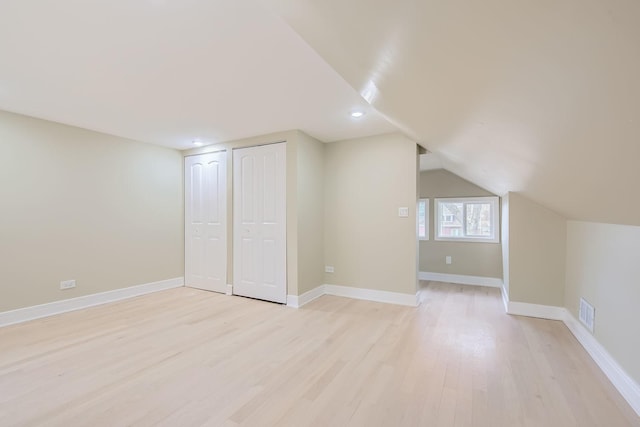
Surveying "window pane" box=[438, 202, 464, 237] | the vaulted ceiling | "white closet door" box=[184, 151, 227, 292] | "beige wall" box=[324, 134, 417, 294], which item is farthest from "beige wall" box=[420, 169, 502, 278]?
"white closet door" box=[184, 151, 227, 292]

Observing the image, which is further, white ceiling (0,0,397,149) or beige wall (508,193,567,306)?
beige wall (508,193,567,306)

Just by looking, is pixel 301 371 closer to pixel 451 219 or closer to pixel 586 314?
pixel 586 314

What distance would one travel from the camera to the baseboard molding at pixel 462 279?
427cm

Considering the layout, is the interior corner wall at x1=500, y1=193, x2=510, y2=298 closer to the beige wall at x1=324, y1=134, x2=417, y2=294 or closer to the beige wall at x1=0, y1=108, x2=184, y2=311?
the beige wall at x1=324, y1=134, x2=417, y2=294

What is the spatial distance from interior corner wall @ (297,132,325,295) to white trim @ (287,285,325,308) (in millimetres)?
51

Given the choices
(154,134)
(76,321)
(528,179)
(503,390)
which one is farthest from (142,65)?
(503,390)

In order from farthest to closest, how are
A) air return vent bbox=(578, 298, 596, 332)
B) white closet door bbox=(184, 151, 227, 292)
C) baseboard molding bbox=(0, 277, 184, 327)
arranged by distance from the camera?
1. white closet door bbox=(184, 151, 227, 292)
2. baseboard molding bbox=(0, 277, 184, 327)
3. air return vent bbox=(578, 298, 596, 332)

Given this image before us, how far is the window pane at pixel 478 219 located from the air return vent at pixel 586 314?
2129 millimetres

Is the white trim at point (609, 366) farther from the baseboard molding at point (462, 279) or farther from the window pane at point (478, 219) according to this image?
the window pane at point (478, 219)

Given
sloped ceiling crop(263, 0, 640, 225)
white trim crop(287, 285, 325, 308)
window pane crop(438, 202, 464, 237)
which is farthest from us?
window pane crop(438, 202, 464, 237)

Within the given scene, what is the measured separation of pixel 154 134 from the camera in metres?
3.57

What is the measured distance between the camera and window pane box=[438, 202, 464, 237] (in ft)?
15.3

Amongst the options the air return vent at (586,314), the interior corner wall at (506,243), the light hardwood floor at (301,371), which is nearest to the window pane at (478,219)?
the interior corner wall at (506,243)

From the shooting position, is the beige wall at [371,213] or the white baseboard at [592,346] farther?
the beige wall at [371,213]
